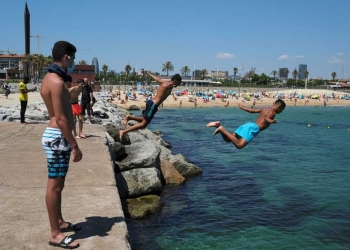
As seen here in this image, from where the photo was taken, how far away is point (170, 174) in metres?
11.8

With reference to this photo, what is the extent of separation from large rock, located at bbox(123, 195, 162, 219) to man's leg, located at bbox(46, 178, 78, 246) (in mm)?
4233

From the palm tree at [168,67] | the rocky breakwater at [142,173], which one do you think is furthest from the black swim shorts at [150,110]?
the palm tree at [168,67]

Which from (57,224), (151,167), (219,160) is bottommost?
(219,160)

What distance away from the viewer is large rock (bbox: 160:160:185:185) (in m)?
11.6

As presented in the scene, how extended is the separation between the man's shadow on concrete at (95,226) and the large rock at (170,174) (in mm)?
6704

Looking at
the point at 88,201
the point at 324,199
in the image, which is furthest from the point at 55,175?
the point at 324,199

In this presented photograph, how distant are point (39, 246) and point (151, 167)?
6.29 meters

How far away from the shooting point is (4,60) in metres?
108

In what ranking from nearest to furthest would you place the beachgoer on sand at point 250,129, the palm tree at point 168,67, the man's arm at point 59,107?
the man's arm at point 59,107 → the beachgoer on sand at point 250,129 → the palm tree at point 168,67

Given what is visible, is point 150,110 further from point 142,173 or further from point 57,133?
point 57,133

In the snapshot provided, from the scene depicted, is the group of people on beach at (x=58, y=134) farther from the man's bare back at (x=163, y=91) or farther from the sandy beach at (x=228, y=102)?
the sandy beach at (x=228, y=102)

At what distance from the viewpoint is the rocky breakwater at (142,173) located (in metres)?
8.67

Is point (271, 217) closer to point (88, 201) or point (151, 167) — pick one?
point (151, 167)

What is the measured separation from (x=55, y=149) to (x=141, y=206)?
4.91 m
